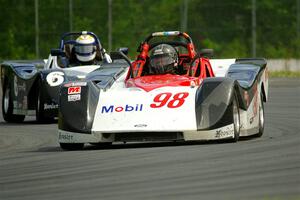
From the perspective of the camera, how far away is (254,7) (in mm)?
38500

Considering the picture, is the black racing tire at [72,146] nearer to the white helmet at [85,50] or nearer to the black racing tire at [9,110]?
the black racing tire at [9,110]

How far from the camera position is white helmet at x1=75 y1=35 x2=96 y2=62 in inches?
879

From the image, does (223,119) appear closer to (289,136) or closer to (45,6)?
(289,136)

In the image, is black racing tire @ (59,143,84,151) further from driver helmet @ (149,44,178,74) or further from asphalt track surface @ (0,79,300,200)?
driver helmet @ (149,44,178,74)

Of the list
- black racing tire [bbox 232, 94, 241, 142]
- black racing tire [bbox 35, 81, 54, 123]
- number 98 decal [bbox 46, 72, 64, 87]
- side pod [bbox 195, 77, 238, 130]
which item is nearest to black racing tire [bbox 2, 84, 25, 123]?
black racing tire [bbox 35, 81, 54, 123]

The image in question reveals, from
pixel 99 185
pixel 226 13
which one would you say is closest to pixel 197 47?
pixel 226 13

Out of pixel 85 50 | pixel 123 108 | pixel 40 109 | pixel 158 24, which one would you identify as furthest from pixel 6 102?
pixel 158 24

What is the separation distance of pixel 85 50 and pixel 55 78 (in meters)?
3.17

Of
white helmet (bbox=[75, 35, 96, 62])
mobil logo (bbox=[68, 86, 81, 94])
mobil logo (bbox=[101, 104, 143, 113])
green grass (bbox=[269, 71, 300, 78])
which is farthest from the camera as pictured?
green grass (bbox=[269, 71, 300, 78])

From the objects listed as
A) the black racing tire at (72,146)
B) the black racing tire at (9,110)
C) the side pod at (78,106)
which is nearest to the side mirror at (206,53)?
the side pod at (78,106)

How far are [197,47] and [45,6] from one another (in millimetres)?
5410

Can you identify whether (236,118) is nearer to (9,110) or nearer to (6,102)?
(9,110)

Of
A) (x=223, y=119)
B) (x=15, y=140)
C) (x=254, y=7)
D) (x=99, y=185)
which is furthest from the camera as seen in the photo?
(x=254, y=7)

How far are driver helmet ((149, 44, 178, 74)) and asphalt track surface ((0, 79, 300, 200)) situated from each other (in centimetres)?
155
